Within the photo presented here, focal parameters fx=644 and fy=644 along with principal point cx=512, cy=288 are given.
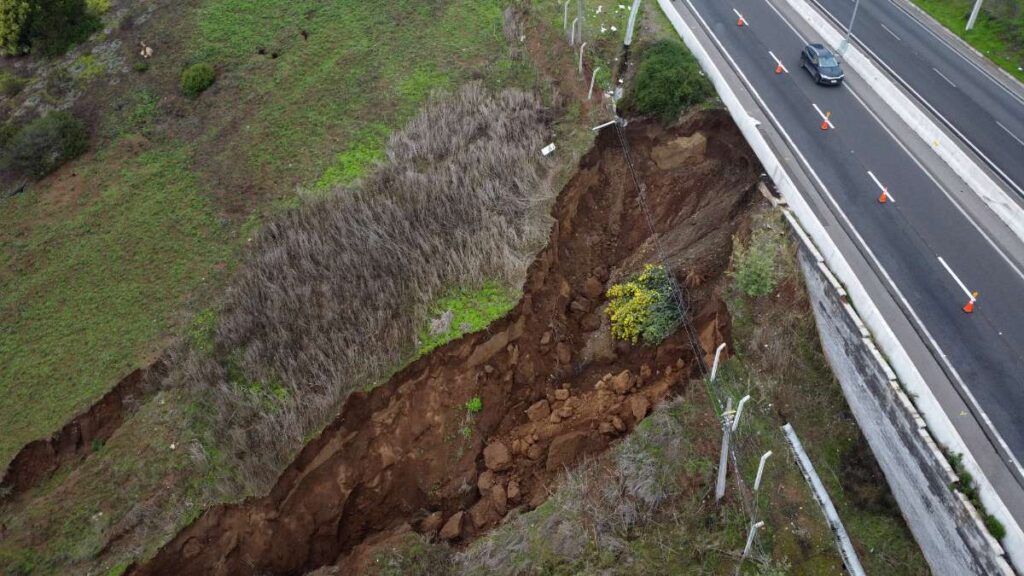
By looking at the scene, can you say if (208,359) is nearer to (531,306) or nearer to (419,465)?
(419,465)

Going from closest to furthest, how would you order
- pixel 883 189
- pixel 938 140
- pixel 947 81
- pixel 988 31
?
pixel 883 189, pixel 938 140, pixel 947 81, pixel 988 31

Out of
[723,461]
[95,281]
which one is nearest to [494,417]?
[723,461]

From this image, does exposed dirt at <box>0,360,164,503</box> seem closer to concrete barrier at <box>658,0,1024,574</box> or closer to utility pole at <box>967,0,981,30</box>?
concrete barrier at <box>658,0,1024,574</box>

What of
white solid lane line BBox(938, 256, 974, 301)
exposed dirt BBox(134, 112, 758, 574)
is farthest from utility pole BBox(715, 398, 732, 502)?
white solid lane line BBox(938, 256, 974, 301)


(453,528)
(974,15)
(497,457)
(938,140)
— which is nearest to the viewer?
→ (453,528)

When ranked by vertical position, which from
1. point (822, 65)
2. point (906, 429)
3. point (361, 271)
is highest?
point (822, 65)

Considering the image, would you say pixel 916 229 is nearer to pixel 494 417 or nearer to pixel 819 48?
pixel 819 48

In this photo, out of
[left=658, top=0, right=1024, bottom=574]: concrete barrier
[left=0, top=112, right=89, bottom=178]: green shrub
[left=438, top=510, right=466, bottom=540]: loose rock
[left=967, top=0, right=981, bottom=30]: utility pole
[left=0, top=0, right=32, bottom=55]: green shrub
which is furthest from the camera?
[left=0, top=0, right=32, bottom=55]: green shrub
